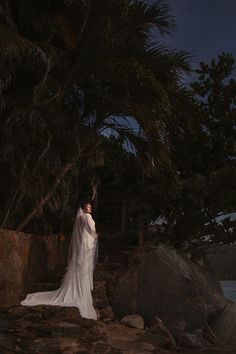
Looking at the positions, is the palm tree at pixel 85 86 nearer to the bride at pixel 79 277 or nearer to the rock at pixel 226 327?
the bride at pixel 79 277

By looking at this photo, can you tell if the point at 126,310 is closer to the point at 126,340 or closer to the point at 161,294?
the point at 161,294

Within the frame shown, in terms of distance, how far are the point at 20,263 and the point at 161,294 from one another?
3.50m

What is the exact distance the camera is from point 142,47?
1146 cm

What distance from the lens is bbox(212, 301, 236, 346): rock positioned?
12359 mm

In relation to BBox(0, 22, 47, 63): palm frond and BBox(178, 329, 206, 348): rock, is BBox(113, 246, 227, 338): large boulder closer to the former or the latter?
BBox(178, 329, 206, 348): rock

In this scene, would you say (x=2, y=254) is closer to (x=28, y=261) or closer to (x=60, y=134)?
(x=28, y=261)

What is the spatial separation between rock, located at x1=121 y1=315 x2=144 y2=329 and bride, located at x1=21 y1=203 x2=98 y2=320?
3.03ft

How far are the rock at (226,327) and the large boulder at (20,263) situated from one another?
410 centimetres

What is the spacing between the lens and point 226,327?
12539 mm

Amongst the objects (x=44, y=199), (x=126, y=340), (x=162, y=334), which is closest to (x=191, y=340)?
(x=162, y=334)

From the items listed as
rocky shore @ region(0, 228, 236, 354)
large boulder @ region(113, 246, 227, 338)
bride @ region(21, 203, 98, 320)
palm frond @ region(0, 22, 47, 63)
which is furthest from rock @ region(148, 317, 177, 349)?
palm frond @ region(0, 22, 47, 63)

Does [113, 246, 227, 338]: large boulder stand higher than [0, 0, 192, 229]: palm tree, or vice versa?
[0, 0, 192, 229]: palm tree

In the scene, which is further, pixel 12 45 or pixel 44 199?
pixel 44 199

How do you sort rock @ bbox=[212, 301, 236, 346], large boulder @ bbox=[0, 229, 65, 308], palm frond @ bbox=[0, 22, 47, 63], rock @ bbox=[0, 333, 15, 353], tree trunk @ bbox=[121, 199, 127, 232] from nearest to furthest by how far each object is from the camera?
rock @ bbox=[0, 333, 15, 353] < palm frond @ bbox=[0, 22, 47, 63] < large boulder @ bbox=[0, 229, 65, 308] < rock @ bbox=[212, 301, 236, 346] < tree trunk @ bbox=[121, 199, 127, 232]
